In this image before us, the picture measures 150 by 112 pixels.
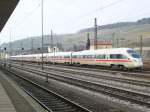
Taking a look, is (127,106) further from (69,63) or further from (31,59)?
(31,59)

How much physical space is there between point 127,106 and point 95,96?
14.9ft

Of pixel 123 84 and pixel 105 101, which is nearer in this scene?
pixel 105 101

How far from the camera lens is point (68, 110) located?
49.5ft

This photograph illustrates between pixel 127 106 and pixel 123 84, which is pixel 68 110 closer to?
pixel 127 106

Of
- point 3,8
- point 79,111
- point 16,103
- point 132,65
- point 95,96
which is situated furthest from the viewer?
point 132,65

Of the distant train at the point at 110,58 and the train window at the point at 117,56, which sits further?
the train window at the point at 117,56

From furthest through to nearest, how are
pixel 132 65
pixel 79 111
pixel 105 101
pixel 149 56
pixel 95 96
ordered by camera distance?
1. pixel 149 56
2. pixel 132 65
3. pixel 95 96
4. pixel 105 101
5. pixel 79 111

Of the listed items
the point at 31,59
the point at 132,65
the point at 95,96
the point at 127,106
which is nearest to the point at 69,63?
the point at 132,65

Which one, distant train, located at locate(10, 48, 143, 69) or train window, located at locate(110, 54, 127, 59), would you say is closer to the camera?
distant train, located at locate(10, 48, 143, 69)

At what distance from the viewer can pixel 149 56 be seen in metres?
107

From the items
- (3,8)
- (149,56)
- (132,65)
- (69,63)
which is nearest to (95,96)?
(3,8)

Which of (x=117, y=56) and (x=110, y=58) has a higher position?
(x=117, y=56)

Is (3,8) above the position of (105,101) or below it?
above

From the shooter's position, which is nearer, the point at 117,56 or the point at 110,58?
the point at 117,56
